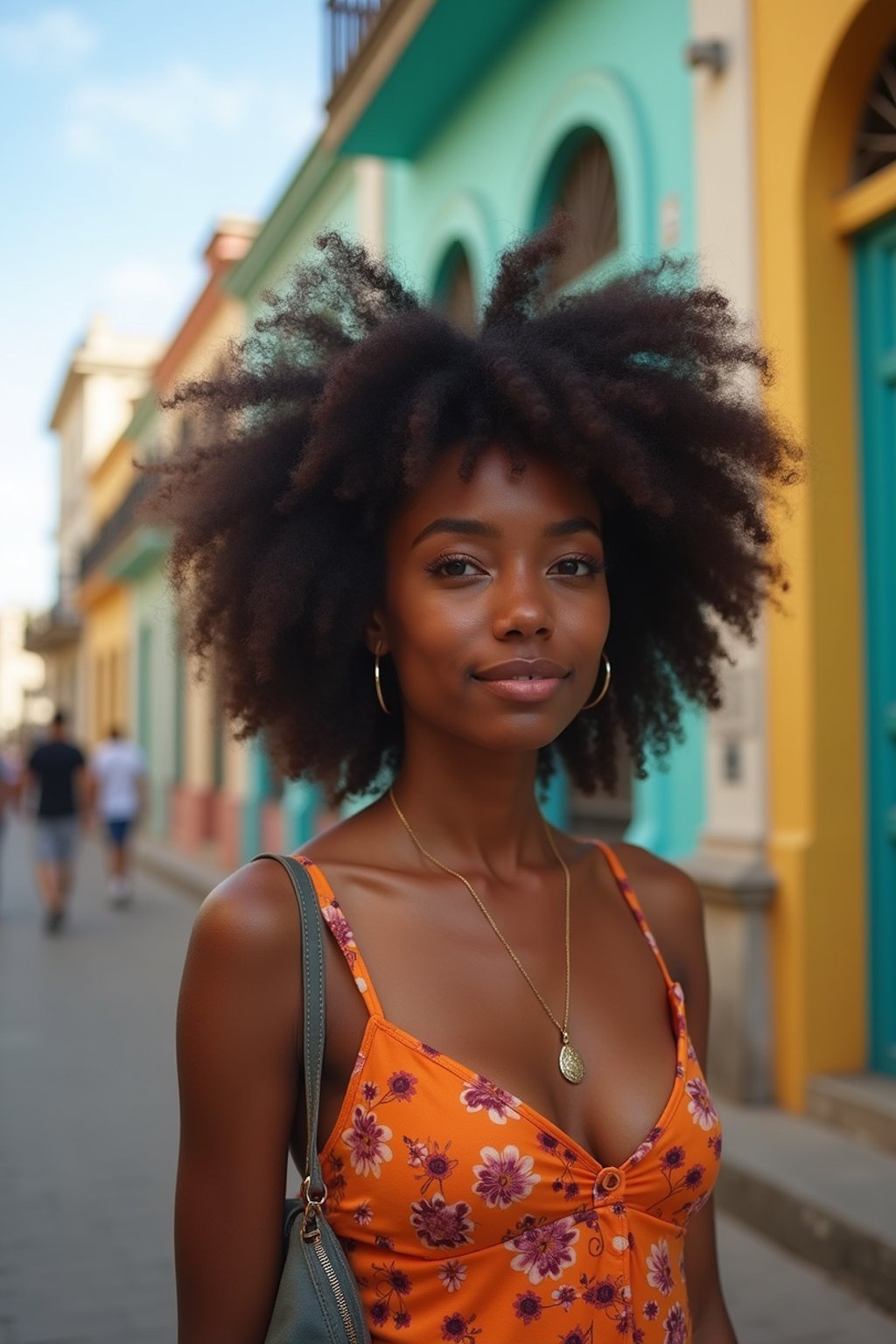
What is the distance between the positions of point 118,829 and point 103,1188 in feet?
29.9

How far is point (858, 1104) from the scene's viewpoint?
15.1 ft

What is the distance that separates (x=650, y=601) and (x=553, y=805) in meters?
5.26

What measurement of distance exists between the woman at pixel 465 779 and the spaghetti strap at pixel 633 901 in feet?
0.04

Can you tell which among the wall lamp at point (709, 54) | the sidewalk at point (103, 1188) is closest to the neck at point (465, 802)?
the sidewalk at point (103, 1188)

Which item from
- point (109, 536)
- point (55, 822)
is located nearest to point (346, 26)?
point (55, 822)

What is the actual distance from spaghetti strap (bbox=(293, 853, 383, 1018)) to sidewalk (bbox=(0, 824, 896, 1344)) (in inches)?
96.8

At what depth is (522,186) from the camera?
7457mm

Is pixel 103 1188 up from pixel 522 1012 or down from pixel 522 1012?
down

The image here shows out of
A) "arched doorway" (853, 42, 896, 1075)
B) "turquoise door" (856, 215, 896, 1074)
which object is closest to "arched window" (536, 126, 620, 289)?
"arched doorway" (853, 42, 896, 1075)

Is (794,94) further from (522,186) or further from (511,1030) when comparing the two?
(511,1030)

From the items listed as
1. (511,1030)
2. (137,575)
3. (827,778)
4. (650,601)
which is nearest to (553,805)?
(827,778)

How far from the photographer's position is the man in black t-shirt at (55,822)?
38.6 feet

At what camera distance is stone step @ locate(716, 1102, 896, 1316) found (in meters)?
3.75

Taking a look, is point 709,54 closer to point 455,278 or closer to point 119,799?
point 455,278
